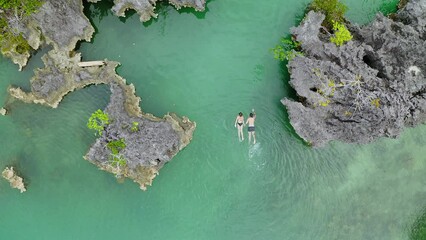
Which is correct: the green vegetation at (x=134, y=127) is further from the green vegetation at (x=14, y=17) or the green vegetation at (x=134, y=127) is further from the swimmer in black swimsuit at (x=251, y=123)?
the green vegetation at (x=14, y=17)

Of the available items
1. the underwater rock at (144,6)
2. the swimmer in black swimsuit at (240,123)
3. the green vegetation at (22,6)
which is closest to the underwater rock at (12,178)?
the green vegetation at (22,6)

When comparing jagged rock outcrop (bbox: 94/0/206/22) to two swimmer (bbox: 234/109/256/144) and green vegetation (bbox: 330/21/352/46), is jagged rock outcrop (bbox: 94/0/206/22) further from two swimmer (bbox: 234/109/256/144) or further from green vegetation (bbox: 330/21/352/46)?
green vegetation (bbox: 330/21/352/46)

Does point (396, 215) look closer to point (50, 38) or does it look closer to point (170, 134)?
point (170, 134)

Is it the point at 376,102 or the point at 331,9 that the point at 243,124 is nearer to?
the point at 376,102

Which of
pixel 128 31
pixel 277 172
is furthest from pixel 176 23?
pixel 277 172

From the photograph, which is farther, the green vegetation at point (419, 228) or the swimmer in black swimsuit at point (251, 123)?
the green vegetation at point (419, 228)
